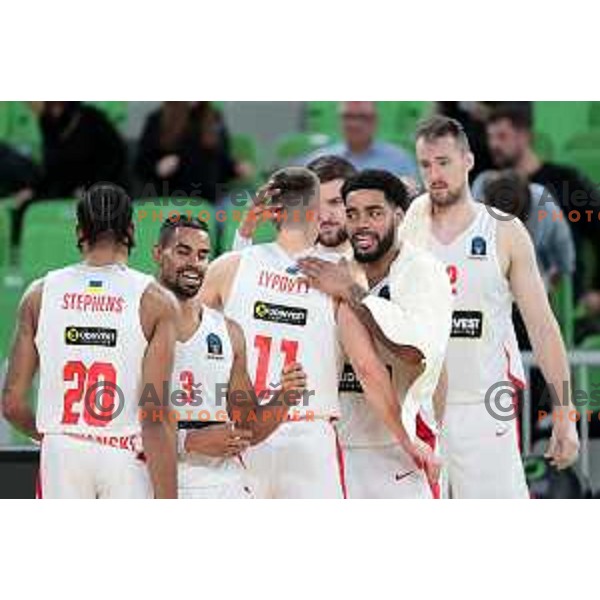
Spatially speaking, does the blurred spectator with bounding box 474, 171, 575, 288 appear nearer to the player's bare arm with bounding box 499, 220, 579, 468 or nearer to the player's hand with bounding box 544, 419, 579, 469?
the player's bare arm with bounding box 499, 220, 579, 468

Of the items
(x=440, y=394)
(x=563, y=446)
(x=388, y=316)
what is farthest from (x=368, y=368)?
(x=563, y=446)

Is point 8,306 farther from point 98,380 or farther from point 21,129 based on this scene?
point 21,129

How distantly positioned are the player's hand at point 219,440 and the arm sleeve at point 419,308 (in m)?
0.60

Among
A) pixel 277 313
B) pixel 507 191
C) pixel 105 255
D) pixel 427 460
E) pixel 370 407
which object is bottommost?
pixel 427 460

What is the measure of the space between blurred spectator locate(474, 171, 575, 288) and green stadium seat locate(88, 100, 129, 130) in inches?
48.8

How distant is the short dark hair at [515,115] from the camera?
6.95 meters

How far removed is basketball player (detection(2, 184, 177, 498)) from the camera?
6812 millimetres

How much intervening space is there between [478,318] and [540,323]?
0.22 metres

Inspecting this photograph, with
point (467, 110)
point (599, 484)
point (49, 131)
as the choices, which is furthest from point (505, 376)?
point (49, 131)

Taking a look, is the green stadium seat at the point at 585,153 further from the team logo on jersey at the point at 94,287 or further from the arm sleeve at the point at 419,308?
the team logo on jersey at the point at 94,287

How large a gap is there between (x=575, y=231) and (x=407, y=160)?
0.64 meters

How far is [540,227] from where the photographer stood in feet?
22.9

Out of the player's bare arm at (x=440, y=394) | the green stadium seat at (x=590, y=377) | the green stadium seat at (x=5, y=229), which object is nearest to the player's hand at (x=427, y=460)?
the player's bare arm at (x=440, y=394)

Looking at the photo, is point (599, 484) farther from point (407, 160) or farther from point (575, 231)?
point (407, 160)
